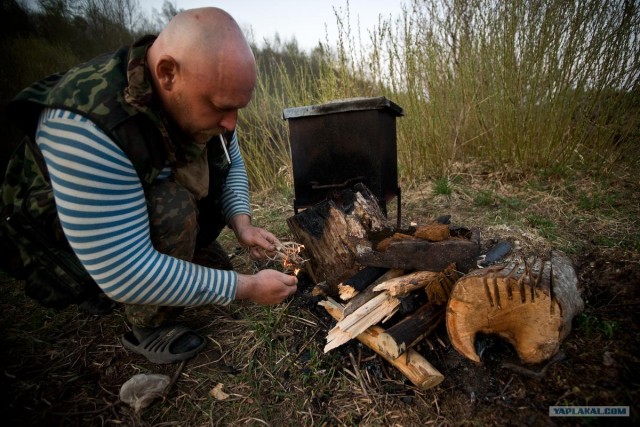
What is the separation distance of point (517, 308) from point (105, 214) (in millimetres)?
1532

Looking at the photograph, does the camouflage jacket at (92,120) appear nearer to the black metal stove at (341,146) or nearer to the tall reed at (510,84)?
the black metal stove at (341,146)

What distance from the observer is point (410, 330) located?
4.30 feet

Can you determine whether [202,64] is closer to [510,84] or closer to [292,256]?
[292,256]

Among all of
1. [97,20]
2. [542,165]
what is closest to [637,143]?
[542,165]

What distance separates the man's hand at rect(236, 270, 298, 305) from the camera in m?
1.32

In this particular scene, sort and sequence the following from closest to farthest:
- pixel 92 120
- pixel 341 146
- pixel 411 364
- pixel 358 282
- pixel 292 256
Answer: pixel 92 120
pixel 411 364
pixel 358 282
pixel 292 256
pixel 341 146

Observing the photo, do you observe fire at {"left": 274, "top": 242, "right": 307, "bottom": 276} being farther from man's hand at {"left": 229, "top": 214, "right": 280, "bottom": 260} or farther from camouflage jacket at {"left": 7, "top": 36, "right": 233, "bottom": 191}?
camouflage jacket at {"left": 7, "top": 36, "right": 233, "bottom": 191}

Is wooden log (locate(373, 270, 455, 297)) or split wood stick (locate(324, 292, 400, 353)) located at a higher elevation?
wooden log (locate(373, 270, 455, 297))

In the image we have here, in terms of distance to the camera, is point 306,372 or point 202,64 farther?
point 306,372

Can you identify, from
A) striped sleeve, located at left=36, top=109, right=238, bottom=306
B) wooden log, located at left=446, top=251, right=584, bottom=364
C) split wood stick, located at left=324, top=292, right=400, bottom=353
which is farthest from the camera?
split wood stick, located at left=324, top=292, right=400, bottom=353

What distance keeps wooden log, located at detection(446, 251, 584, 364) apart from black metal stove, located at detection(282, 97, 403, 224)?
47.5 inches

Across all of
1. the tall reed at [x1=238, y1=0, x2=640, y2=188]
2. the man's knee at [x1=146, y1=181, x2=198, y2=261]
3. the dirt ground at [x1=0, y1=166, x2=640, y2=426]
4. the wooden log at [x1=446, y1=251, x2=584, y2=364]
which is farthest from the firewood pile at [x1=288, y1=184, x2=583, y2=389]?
the tall reed at [x1=238, y1=0, x2=640, y2=188]

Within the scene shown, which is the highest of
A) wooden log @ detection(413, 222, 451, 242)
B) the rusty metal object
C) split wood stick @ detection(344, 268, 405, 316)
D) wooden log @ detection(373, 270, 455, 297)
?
wooden log @ detection(413, 222, 451, 242)

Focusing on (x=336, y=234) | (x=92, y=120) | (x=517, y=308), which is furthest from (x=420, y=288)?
(x=92, y=120)
